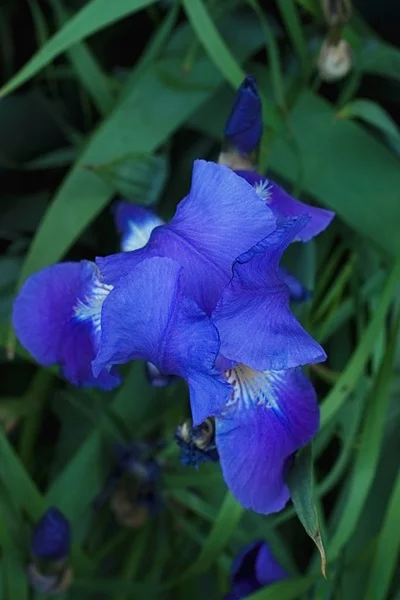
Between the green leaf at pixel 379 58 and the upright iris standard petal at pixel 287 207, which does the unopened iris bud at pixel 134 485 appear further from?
the green leaf at pixel 379 58

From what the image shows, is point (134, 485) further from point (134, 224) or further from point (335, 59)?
point (335, 59)

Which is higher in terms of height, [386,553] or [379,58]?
[379,58]

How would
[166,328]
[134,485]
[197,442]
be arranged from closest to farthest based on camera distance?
1. [166,328]
2. [197,442]
3. [134,485]

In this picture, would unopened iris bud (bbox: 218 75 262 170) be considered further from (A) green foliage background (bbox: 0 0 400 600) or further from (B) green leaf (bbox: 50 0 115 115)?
(B) green leaf (bbox: 50 0 115 115)

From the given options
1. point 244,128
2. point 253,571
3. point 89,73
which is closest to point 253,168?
point 244,128

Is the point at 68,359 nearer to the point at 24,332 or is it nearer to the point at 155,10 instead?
the point at 24,332

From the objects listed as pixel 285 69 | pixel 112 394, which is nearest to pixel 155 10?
pixel 285 69

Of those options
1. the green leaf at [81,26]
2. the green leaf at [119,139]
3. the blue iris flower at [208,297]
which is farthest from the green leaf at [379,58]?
the blue iris flower at [208,297]
